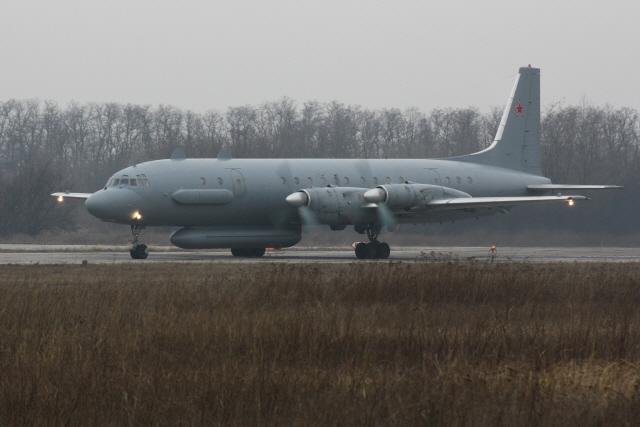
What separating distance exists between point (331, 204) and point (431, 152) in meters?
44.5

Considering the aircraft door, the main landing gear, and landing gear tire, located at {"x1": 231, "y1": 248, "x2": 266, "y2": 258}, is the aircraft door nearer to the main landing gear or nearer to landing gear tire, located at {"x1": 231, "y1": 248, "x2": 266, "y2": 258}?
landing gear tire, located at {"x1": 231, "y1": 248, "x2": 266, "y2": 258}

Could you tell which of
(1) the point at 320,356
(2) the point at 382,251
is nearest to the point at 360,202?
(2) the point at 382,251

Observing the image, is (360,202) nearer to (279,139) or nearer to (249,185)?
(249,185)

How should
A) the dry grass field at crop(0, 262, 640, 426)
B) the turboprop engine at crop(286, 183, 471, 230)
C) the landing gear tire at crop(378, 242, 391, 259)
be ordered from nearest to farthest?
the dry grass field at crop(0, 262, 640, 426) < the turboprop engine at crop(286, 183, 471, 230) < the landing gear tire at crop(378, 242, 391, 259)

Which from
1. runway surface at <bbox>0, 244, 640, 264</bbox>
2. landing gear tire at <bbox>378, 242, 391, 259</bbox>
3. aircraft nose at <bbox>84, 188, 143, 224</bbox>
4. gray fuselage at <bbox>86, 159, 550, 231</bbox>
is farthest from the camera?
landing gear tire at <bbox>378, 242, 391, 259</bbox>

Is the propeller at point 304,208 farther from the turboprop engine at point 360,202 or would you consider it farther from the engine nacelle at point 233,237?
the engine nacelle at point 233,237

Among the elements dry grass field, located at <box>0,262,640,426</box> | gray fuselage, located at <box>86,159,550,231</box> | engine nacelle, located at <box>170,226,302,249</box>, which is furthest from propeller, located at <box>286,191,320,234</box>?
dry grass field, located at <box>0,262,640,426</box>

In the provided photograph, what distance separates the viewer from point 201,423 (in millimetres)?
5996

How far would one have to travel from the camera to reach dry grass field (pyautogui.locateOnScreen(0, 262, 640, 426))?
618 centimetres

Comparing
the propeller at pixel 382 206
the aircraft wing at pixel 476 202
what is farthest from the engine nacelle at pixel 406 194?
the aircraft wing at pixel 476 202

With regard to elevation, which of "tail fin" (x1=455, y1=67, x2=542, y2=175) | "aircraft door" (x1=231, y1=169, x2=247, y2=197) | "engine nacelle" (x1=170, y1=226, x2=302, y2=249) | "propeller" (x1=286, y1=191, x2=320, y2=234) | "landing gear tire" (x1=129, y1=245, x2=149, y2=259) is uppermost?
"tail fin" (x1=455, y1=67, x2=542, y2=175)

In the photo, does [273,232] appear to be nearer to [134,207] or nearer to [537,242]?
[134,207]

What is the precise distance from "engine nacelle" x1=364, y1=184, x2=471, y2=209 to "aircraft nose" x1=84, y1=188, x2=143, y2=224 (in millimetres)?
9011

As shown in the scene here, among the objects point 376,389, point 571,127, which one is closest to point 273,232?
point 376,389
